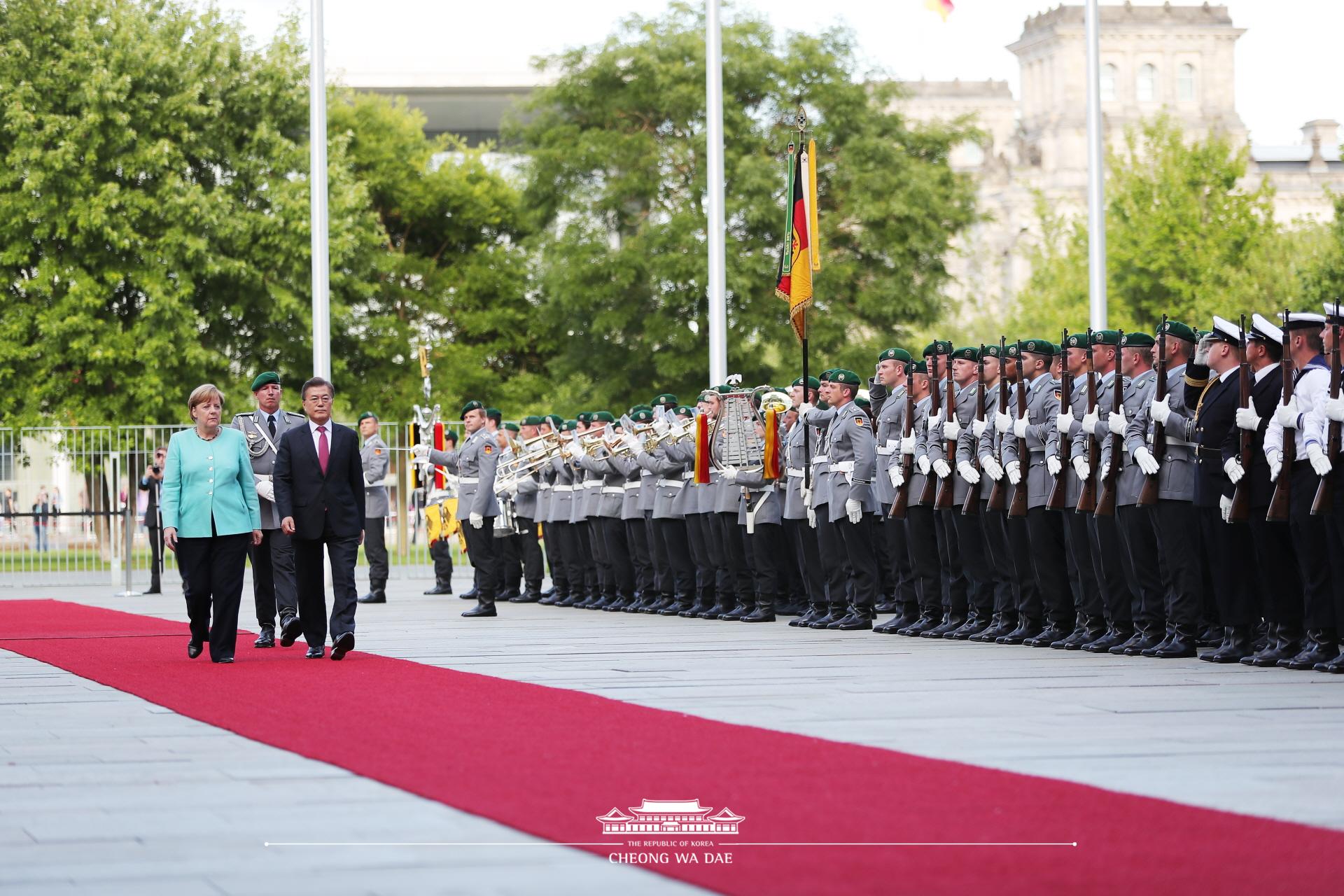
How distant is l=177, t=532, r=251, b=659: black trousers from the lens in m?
12.9

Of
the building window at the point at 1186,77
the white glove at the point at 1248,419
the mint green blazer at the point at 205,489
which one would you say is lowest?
the mint green blazer at the point at 205,489

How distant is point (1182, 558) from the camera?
1229cm

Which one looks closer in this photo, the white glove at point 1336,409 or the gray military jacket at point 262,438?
the white glove at point 1336,409

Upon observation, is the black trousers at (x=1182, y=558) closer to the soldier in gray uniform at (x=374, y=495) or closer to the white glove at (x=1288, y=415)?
the white glove at (x=1288, y=415)

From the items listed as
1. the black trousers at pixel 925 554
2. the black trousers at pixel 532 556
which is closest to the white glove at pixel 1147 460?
the black trousers at pixel 925 554

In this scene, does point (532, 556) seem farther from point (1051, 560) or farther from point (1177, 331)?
point (1177, 331)

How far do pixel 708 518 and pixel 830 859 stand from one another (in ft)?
41.3

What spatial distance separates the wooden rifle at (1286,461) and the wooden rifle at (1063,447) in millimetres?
1945

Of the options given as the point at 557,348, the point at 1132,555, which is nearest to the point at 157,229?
the point at 557,348

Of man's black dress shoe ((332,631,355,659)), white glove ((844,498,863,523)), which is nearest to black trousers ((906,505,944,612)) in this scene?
white glove ((844,498,863,523))

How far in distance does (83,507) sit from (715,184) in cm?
1073

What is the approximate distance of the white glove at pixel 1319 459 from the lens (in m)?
10.9

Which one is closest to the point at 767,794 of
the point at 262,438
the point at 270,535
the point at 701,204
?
the point at 270,535

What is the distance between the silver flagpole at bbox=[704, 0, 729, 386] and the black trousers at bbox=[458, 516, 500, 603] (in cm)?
463
